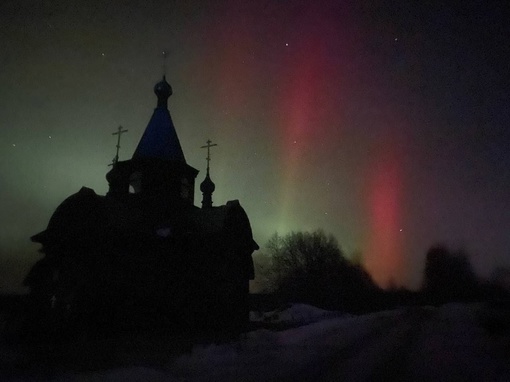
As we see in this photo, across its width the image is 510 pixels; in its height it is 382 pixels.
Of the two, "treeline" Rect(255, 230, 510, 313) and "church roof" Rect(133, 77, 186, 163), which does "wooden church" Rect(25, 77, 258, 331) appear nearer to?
"church roof" Rect(133, 77, 186, 163)

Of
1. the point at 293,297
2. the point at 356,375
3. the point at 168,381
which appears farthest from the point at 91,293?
the point at 293,297

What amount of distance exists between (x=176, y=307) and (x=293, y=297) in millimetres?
36113

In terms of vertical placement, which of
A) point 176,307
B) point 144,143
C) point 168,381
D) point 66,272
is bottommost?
point 168,381

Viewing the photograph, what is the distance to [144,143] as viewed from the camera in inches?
972

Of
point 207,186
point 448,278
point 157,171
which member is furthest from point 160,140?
point 448,278

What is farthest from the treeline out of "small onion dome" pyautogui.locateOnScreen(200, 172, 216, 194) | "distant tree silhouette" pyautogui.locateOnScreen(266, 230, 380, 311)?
"small onion dome" pyautogui.locateOnScreen(200, 172, 216, 194)

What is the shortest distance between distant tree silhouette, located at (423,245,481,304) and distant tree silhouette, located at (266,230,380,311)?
784 centimetres

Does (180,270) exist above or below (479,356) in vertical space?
above

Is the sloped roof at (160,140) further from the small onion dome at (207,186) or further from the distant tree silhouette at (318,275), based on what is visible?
the distant tree silhouette at (318,275)

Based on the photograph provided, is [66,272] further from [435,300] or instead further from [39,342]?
[435,300]

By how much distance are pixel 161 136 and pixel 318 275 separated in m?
35.1

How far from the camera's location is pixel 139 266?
18.7 metres

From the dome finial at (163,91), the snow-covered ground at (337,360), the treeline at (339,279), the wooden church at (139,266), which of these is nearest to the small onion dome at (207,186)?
the dome finial at (163,91)

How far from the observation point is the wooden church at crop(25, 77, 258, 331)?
1789 centimetres
